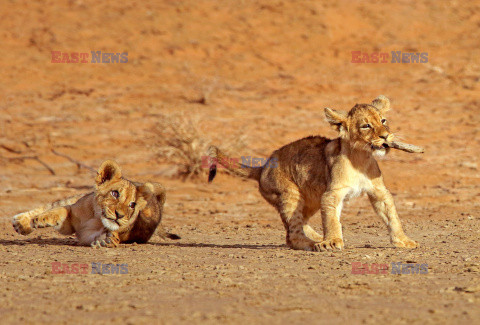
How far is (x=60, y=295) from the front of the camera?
17.9ft

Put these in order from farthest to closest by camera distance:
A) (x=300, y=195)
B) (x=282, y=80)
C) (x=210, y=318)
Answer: (x=282, y=80) → (x=300, y=195) → (x=210, y=318)

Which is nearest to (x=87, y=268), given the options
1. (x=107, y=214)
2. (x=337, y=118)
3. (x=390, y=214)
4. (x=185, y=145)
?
(x=107, y=214)

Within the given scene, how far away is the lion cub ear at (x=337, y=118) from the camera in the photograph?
784 centimetres

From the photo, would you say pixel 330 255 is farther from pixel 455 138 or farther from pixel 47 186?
pixel 455 138

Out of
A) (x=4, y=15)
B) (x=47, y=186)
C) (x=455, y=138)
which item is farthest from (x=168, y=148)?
(x=4, y=15)

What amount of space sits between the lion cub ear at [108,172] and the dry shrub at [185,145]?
230 inches

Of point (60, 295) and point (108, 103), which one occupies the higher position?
point (108, 103)

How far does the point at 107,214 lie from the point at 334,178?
2.19 meters

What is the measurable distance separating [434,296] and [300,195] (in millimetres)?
2956

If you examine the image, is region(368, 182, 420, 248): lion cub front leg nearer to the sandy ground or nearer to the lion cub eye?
the sandy ground

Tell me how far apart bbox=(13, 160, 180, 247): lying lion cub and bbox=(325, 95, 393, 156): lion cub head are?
202 cm

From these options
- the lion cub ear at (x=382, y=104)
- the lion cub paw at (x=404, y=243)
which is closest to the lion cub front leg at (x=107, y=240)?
the lion cub paw at (x=404, y=243)

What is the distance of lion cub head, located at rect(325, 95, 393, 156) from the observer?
758 centimetres

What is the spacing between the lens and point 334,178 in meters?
7.75
